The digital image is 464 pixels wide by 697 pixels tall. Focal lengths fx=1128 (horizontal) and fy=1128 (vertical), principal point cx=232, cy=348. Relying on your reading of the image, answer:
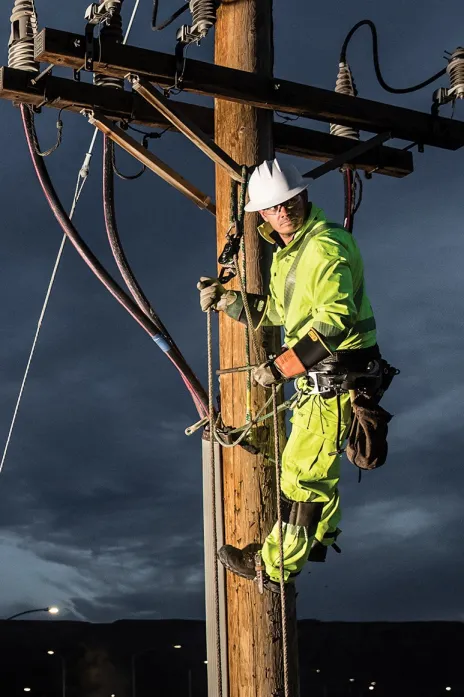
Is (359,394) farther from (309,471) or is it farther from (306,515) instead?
(306,515)

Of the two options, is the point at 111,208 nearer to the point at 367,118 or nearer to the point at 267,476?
the point at 367,118

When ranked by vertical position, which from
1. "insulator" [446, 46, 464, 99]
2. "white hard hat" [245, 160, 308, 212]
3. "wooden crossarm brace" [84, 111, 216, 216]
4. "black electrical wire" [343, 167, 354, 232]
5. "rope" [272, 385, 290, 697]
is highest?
"insulator" [446, 46, 464, 99]

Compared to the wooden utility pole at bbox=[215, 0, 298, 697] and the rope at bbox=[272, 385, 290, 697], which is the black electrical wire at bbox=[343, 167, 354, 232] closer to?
the wooden utility pole at bbox=[215, 0, 298, 697]

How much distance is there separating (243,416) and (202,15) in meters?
2.80

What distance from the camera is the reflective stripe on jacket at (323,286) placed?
245 inches

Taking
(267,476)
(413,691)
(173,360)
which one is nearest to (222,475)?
(267,476)

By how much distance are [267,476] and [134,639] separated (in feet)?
170

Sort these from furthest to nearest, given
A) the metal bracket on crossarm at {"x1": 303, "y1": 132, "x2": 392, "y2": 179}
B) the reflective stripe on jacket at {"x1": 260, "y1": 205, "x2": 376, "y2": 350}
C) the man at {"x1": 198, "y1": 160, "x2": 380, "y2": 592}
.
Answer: the metal bracket on crossarm at {"x1": 303, "y1": 132, "x2": 392, "y2": 179} → the man at {"x1": 198, "y1": 160, "x2": 380, "y2": 592} → the reflective stripe on jacket at {"x1": 260, "y1": 205, "x2": 376, "y2": 350}

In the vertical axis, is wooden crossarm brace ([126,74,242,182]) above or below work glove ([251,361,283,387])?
above

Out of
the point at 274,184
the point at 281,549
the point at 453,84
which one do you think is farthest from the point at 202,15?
the point at 281,549

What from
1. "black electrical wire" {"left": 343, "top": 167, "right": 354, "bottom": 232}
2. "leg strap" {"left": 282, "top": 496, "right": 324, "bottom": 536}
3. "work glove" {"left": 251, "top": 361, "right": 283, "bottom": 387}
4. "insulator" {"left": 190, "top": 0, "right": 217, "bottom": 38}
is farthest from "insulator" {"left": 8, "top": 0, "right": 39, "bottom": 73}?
"leg strap" {"left": 282, "top": 496, "right": 324, "bottom": 536}

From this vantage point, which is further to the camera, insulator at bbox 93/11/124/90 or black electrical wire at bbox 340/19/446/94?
black electrical wire at bbox 340/19/446/94

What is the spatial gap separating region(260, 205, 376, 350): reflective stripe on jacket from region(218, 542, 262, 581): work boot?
1.34 m

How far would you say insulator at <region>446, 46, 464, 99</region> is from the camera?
903 cm
